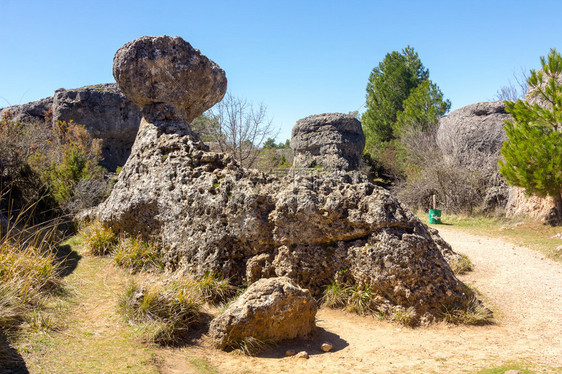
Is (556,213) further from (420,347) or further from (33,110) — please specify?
(33,110)

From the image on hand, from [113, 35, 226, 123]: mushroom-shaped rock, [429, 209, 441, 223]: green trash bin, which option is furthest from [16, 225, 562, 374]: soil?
[429, 209, 441, 223]: green trash bin

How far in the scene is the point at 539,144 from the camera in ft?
35.2

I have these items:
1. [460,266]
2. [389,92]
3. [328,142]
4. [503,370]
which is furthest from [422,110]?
[503,370]

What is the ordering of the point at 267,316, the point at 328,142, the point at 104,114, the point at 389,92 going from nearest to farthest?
1. the point at 267,316
2. the point at 328,142
3. the point at 104,114
4. the point at 389,92

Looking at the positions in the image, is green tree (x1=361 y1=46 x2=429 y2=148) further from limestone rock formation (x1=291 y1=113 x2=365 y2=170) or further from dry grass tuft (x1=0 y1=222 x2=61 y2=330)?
dry grass tuft (x1=0 y1=222 x2=61 y2=330)

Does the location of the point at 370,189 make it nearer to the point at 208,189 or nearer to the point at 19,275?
the point at 208,189

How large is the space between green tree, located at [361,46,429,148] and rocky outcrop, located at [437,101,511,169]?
283 inches

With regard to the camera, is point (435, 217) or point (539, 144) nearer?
point (539, 144)

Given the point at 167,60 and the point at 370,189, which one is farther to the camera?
the point at 167,60

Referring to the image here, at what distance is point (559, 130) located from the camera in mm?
10938

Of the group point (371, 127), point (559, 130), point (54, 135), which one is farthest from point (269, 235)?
point (371, 127)

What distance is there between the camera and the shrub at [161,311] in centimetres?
409

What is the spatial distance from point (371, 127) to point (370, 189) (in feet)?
69.3

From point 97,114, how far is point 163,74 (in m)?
14.4
